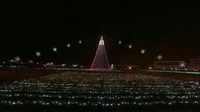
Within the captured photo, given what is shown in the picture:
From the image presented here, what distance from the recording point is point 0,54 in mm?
86875

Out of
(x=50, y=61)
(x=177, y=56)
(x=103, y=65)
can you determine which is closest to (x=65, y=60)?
(x=50, y=61)

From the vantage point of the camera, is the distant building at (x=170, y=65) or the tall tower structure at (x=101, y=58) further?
the distant building at (x=170, y=65)

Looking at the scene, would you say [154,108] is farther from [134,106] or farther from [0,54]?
[0,54]

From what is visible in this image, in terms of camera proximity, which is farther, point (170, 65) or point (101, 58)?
point (170, 65)

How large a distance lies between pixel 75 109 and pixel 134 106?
8.47ft

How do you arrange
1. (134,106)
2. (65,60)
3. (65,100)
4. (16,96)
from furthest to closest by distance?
(65,60), (16,96), (65,100), (134,106)

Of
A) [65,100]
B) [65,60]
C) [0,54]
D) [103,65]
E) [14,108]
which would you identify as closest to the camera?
[14,108]

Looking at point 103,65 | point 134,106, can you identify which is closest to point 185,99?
point 134,106

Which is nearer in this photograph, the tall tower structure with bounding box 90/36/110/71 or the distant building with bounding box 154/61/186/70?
the tall tower structure with bounding box 90/36/110/71

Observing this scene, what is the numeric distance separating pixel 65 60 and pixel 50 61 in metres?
4.79

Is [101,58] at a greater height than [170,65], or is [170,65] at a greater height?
[101,58]

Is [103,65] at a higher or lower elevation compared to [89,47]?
lower

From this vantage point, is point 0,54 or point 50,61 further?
point 50,61

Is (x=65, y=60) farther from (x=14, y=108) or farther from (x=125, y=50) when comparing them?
(x=14, y=108)
